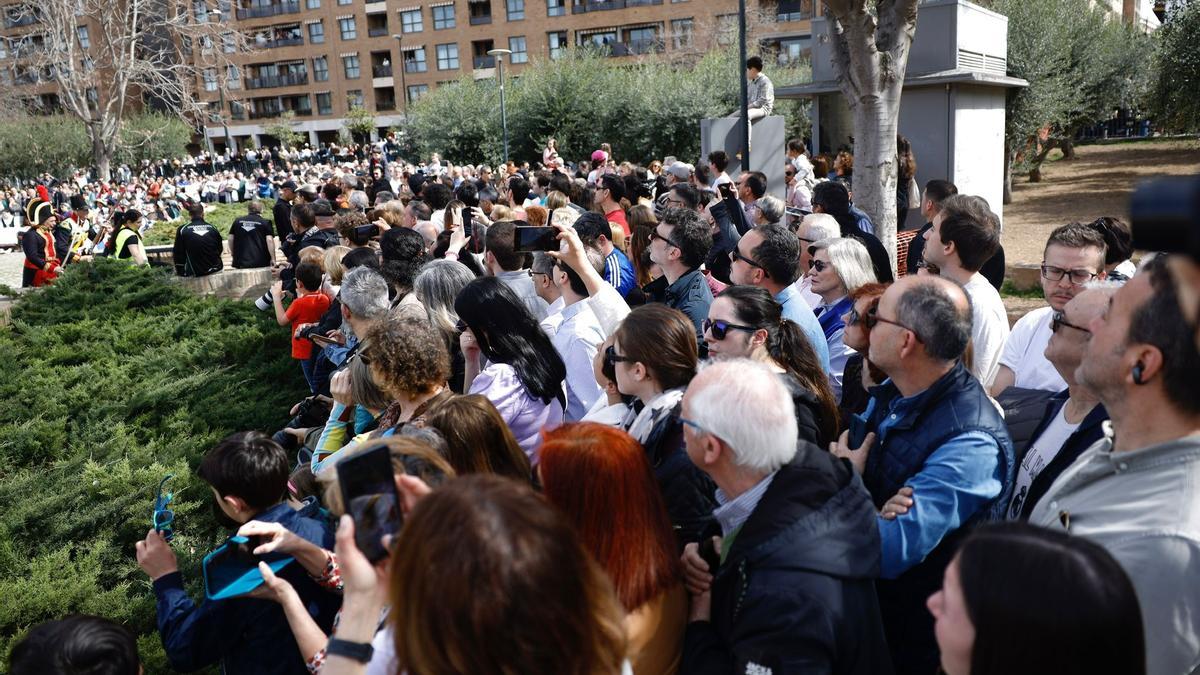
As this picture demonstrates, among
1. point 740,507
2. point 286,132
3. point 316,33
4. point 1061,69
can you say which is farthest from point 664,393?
point 316,33

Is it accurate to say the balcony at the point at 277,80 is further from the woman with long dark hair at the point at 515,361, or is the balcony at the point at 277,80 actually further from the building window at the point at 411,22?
the woman with long dark hair at the point at 515,361

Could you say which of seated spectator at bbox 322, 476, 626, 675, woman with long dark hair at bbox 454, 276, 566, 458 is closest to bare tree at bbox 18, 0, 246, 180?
woman with long dark hair at bbox 454, 276, 566, 458

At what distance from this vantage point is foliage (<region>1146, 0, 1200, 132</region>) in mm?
21016

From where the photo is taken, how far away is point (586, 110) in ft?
107

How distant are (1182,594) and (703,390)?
Result: 45.8 inches

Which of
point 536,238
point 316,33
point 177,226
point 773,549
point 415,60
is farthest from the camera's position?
point 316,33

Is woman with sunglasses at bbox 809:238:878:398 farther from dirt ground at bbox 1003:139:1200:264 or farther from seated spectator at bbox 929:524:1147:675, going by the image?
dirt ground at bbox 1003:139:1200:264

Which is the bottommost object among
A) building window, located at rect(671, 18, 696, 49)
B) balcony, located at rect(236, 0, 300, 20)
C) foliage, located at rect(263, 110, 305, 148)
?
foliage, located at rect(263, 110, 305, 148)

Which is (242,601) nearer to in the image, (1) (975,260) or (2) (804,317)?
(2) (804,317)

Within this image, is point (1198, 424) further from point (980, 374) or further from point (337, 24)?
point (337, 24)

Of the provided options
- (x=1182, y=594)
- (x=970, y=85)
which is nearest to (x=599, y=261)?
(x=1182, y=594)

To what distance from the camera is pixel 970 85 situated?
39.7 ft

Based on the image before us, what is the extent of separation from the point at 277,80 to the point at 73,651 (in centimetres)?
7239

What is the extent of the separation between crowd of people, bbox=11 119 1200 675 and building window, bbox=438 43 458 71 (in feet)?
201
